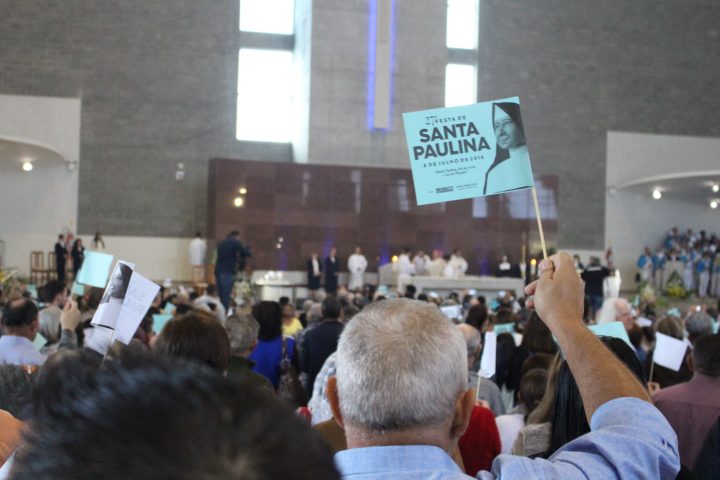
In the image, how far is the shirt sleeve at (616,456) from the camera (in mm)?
1215

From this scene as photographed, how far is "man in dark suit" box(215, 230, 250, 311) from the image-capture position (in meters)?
15.1

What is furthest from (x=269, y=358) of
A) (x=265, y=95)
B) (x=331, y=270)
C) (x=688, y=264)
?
(x=688, y=264)

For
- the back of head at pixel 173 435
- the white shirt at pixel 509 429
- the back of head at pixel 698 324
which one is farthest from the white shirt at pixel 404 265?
the back of head at pixel 173 435

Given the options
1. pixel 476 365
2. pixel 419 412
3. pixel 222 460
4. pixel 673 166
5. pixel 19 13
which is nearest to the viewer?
pixel 222 460

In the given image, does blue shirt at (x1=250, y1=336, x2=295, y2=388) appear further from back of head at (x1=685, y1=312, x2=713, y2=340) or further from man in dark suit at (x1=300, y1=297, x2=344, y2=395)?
back of head at (x1=685, y1=312, x2=713, y2=340)

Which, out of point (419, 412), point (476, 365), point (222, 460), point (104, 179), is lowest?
point (476, 365)

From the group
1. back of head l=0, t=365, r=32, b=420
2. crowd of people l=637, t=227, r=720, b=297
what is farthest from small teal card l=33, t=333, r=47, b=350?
crowd of people l=637, t=227, r=720, b=297

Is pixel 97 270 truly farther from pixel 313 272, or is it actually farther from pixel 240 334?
pixel 313 272

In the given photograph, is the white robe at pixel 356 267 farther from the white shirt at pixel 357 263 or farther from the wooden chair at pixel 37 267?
the wooden chair at pixel 37 267

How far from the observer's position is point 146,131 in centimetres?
2277

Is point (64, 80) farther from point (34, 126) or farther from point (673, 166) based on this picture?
point (673, 166)

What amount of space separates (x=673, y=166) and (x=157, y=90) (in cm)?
1508

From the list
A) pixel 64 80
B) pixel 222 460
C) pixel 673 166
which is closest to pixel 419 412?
pixel 222 460

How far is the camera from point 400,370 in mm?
1435
